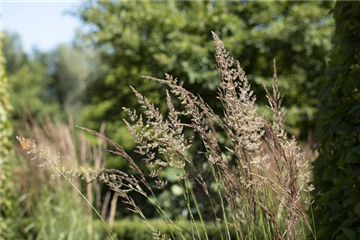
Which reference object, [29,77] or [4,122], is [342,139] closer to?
[4,122]

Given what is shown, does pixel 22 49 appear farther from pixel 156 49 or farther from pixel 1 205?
pixel 1 205

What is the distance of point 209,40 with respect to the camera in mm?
7133

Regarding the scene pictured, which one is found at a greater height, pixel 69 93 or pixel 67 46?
pixel 67 46

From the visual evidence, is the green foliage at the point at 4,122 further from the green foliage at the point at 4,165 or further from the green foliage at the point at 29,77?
the green foliage at the point at 29,77

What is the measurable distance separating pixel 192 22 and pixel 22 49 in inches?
1040

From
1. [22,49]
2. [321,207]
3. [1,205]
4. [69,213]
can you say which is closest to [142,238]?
[69,213]

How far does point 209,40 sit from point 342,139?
16.6 ft

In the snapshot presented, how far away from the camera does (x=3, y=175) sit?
4254 millimetres

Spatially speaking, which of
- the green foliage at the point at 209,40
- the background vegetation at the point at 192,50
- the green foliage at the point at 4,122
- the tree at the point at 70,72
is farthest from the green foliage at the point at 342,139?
the tree at the point at 70,72

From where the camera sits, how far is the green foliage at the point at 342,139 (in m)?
2.12

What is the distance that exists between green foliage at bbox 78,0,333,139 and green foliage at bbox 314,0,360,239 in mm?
4216

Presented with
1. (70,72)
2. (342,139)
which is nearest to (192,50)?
(342,139)

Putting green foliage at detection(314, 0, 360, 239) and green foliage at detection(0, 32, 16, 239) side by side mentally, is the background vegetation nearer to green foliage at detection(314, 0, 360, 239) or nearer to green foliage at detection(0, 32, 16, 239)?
green foliage at detection(0, 32, 16, 239)

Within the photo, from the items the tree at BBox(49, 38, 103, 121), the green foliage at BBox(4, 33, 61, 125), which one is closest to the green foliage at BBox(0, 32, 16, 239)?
the green foliage at BBox(4, 33, 61, 125)
